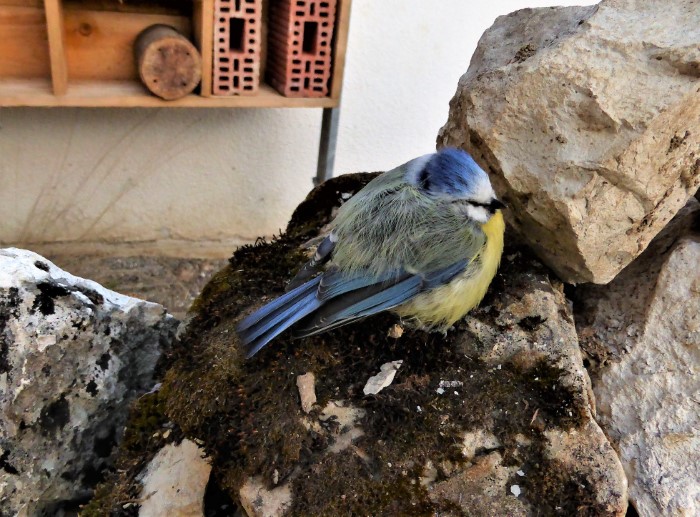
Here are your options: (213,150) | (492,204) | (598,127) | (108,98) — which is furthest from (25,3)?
(598,127)

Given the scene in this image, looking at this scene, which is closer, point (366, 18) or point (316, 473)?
point (316, 473)

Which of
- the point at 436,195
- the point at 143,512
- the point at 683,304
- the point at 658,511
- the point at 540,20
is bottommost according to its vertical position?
the point at 143,512

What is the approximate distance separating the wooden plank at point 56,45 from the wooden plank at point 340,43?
4.08 feet

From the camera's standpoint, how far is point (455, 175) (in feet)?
6.23

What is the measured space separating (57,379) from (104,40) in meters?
1.92

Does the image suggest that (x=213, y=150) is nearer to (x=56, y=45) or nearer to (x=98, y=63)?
(x=98, y=63)

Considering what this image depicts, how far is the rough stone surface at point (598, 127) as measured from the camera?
173cm

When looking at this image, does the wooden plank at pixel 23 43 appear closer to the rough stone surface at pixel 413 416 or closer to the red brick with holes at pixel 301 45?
the red brick with holes at pixel 301 45

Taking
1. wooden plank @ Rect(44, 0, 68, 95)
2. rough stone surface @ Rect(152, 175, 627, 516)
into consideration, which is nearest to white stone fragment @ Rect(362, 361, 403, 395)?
rough stone surface @ Rect(152, 175, 627, 516)

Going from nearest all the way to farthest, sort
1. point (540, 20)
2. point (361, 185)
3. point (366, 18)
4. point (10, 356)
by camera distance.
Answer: point (10, 356) < point (540, 20) < point (361, 185) < point (366, 18)

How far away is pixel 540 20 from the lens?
2.10 metres

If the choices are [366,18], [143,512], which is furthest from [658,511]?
[366,18]

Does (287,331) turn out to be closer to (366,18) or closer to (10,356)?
(10,356)

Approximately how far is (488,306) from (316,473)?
751 millimetres
